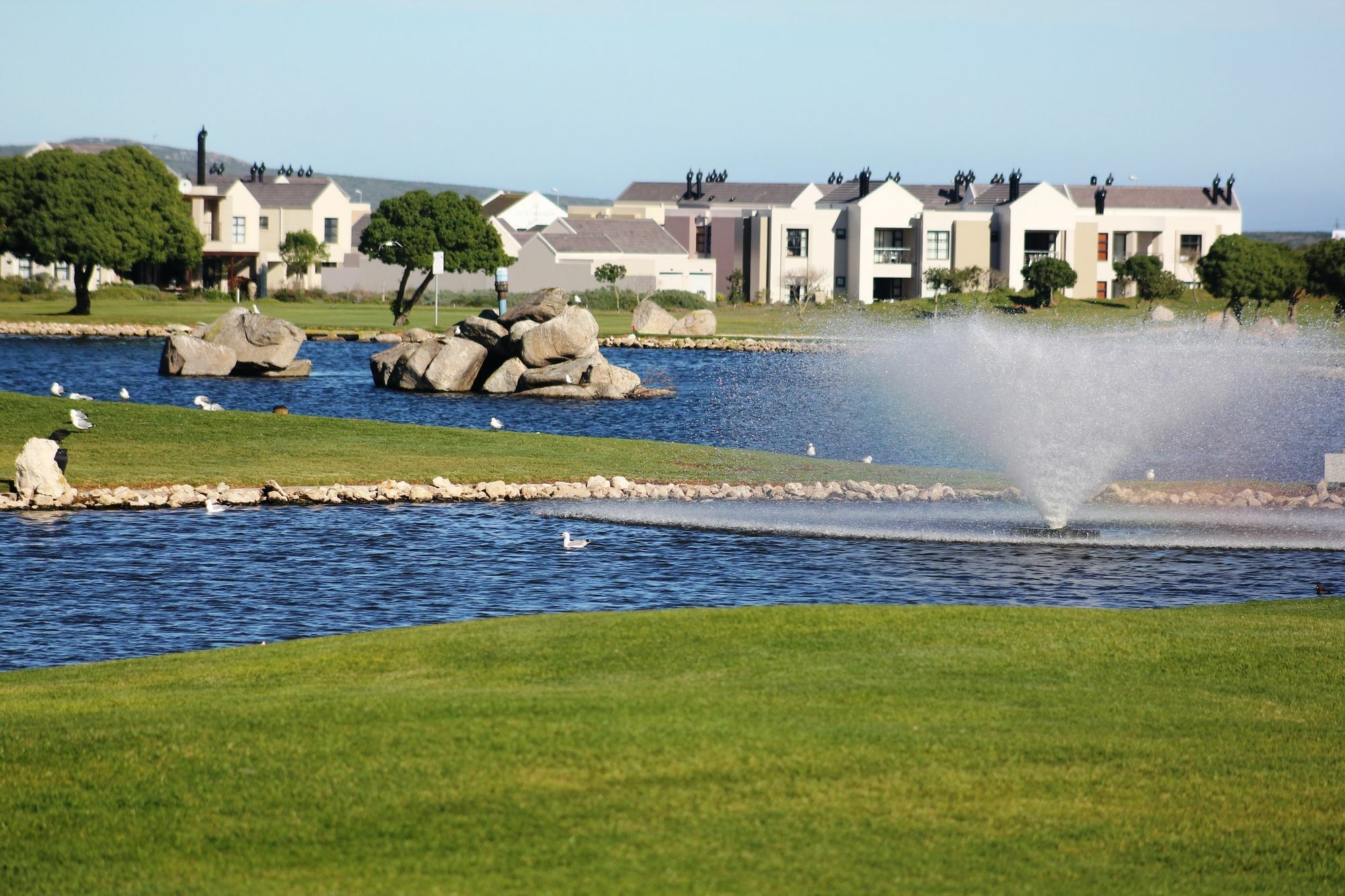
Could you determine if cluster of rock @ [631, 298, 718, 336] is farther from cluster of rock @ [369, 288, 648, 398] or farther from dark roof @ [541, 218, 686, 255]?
dark roof @ [541, 218, 686, 255]

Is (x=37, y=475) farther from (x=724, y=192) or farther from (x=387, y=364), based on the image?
(x=724, y=192)

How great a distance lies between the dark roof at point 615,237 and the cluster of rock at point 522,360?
Result: 62941mm

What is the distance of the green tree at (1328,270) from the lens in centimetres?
8181

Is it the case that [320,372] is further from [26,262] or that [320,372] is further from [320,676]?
[26,262]

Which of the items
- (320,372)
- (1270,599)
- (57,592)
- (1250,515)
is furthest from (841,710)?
(320,372)

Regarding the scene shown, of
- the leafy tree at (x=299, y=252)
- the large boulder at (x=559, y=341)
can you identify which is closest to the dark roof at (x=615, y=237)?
the leafy tree at (x=299, y=252)

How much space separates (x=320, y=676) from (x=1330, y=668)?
7.94m

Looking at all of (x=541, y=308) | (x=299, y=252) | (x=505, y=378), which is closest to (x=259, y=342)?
(x=505, y=378)

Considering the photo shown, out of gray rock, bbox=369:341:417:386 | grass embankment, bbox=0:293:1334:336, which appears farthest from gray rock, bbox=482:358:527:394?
grass embankment, bbox=0:293:1334:336

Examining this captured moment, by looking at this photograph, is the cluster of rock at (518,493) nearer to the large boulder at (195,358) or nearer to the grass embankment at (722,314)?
the large boulder at (195,358)

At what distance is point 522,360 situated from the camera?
55.4 metres

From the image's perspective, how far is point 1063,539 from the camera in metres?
22.0

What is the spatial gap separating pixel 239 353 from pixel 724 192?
9321cm

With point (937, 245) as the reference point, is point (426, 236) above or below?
below
